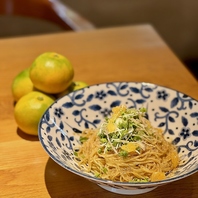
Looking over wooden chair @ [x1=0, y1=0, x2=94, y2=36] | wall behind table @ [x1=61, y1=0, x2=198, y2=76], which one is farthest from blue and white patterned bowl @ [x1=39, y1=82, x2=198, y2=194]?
wall behind table @ [x1=61, y1=0, x2=198, y2=76]

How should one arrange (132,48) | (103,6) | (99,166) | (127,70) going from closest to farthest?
(99,166), (127,70), (132,48), (103,6)

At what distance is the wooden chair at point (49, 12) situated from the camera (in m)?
1.46

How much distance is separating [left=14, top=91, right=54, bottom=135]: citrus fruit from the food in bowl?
13 centimetres

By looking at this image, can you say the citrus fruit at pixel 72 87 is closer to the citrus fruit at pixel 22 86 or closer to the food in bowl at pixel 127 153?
the citrus fruit at pixel 22 86

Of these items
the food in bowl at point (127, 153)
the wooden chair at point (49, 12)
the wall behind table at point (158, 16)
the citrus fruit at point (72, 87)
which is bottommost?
the wall behind table at point (158, 16)

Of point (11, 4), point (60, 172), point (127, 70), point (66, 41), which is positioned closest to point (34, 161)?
point (60, 172)

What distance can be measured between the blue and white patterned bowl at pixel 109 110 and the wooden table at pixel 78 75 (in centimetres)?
4

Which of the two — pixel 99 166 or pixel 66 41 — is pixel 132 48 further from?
pixel 99 166

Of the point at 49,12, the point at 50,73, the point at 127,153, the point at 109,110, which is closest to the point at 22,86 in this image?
the point at 50,73

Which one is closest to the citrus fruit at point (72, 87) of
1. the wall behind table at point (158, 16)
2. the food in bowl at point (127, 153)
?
the food in bowl at point (127, 153)

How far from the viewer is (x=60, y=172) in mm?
803

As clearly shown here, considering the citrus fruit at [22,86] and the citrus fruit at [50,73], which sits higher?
the citrus fruit at [50,73]

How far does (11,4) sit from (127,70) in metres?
0.61

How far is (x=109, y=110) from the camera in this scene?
94cm
